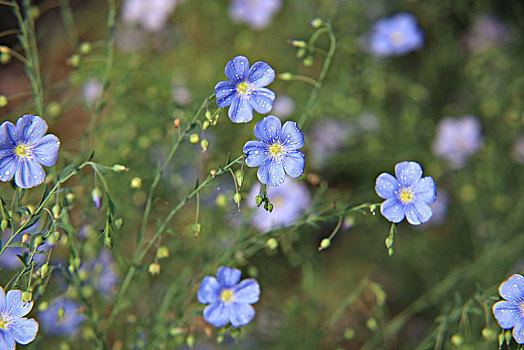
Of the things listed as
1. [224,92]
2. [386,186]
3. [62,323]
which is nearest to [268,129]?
[224,92]

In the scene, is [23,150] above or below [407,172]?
above

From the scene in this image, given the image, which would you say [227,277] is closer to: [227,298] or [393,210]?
[227,298]

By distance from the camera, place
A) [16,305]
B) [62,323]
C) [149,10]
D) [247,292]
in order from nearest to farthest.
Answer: [16,305] → [247,292] → [62,323] → [149,10]

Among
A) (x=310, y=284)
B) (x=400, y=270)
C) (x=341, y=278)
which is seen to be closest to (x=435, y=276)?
(x=400, y=270)

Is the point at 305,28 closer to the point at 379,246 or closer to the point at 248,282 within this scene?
the point at 379,246

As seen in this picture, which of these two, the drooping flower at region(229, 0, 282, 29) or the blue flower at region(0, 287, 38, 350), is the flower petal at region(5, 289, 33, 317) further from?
the drooping flower at region(229, 0, 282, 29)
